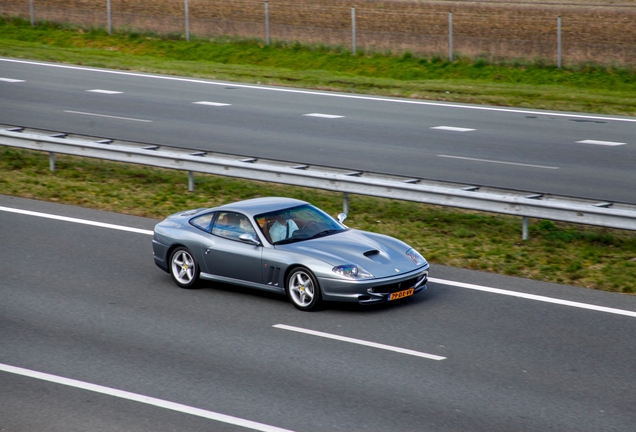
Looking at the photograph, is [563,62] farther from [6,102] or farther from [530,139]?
[6,102]

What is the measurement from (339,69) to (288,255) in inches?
872

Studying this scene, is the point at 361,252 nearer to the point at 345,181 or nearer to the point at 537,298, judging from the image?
the point at 537,298

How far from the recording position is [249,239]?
11.5 metres

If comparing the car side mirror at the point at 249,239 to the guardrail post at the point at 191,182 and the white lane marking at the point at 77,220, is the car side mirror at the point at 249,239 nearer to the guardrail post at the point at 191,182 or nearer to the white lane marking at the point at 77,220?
the white lane marking at the point at 77,220

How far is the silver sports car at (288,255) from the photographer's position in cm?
1077

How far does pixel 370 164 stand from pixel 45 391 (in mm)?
10763

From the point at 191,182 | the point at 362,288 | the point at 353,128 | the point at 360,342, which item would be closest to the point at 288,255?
the point at 362,288

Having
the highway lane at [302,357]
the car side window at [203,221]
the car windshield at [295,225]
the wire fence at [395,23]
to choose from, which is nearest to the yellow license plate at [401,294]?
the highway lane at [302,357]

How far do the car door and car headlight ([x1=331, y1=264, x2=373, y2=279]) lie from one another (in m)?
Answer: 1.13

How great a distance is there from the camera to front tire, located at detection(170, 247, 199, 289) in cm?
1199

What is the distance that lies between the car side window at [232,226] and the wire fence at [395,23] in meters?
21.1

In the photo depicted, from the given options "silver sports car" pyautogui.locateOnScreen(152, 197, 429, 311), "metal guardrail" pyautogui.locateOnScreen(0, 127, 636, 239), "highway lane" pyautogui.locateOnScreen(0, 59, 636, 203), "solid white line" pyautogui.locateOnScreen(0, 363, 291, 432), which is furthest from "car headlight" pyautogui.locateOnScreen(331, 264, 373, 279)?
"highway lane" pyautogui.locateOnScreen(0, 59, 636, 203)

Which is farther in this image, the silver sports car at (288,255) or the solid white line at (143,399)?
the silver sports car at (288,255)

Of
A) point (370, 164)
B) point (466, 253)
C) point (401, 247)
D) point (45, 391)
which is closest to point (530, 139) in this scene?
point (370, 164)
